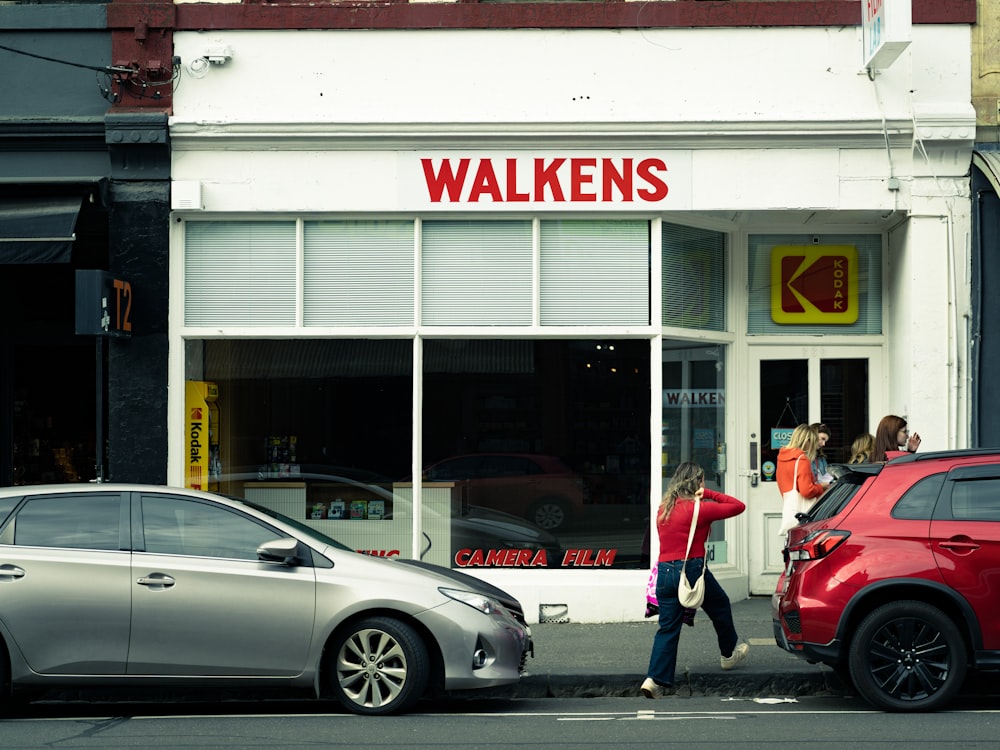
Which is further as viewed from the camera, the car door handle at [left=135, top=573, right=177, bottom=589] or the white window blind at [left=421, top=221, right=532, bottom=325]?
the white window blind at [left=421, top=221, right=532, bottom=325]

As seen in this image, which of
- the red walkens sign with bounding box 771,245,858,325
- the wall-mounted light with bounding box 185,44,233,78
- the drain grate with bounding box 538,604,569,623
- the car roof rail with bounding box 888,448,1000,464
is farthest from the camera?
the red walkens sign with bounding box 771,245,858,325

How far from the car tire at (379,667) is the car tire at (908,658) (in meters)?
2.78

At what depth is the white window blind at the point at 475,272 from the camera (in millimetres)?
12281

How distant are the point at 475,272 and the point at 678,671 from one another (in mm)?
4561

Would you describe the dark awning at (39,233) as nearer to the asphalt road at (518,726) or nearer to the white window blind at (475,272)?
the white window blind at (475,272)

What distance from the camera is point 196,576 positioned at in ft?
26.6

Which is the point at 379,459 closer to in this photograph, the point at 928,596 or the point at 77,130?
the point at 77,130

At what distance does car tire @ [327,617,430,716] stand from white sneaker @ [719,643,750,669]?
2399 millimetres

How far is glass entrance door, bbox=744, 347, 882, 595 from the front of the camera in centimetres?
1307

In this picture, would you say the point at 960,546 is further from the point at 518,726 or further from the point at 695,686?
the point at 518,726

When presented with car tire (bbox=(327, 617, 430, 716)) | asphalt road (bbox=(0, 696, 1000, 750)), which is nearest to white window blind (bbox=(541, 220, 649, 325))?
asphalt road (bbox=(0, 696, 1000, 750))

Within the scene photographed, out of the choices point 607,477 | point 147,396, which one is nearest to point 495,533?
point 607,477

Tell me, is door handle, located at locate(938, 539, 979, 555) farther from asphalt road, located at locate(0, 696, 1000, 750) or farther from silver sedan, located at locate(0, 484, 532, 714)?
silver sedan, located at locate(0, 484, 532, 714)

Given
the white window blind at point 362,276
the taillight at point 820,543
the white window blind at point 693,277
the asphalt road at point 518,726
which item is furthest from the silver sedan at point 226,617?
the white window blind at point 693,277
